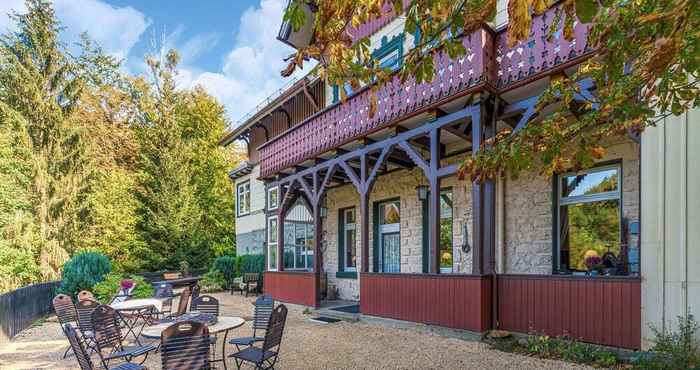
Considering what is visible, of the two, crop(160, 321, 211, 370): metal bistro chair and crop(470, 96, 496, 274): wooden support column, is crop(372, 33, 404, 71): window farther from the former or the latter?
crop(160, 321, 211, 370): metal bistro chair

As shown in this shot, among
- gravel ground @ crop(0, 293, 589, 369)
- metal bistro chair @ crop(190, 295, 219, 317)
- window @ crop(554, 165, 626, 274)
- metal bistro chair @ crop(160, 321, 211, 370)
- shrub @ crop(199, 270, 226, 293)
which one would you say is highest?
window @ crop(554, 165, 626, 274)

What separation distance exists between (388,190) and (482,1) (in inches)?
317

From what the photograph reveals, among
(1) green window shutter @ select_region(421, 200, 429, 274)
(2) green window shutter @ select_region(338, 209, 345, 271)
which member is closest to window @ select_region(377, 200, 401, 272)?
(1) green window shutter @ select_region(421, 200, 429, 274)

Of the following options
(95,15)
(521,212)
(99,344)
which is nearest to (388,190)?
(521,212)

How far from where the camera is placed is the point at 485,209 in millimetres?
6367

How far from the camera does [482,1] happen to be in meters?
2.54

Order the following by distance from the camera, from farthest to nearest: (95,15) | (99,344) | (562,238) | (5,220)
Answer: (95,15), (5,220), (562,238), (99,344)

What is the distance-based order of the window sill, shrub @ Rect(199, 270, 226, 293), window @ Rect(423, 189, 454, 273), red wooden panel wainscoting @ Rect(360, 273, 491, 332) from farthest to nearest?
shrub @ Rect(199, 270, 226, 293) < the window sill < window @ Rect(423, 189, 454, 273) < red wooden panel wainscoting @ Rect(360, 273, 491, 332)

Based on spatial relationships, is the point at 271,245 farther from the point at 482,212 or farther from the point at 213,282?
the point at 482,212

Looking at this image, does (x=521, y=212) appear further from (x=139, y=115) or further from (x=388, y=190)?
(x=139, y=115)

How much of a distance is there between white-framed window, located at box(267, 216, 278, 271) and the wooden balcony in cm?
425

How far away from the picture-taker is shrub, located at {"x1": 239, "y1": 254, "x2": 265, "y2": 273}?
611 inches

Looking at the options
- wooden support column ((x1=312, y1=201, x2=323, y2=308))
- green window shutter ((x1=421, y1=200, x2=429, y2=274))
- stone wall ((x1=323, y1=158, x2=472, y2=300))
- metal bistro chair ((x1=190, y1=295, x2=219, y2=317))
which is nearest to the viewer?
metal bistro chair ((x1=190, y1=295, x2=219, y2=317))

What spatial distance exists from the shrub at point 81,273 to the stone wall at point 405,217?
22.2 ft
